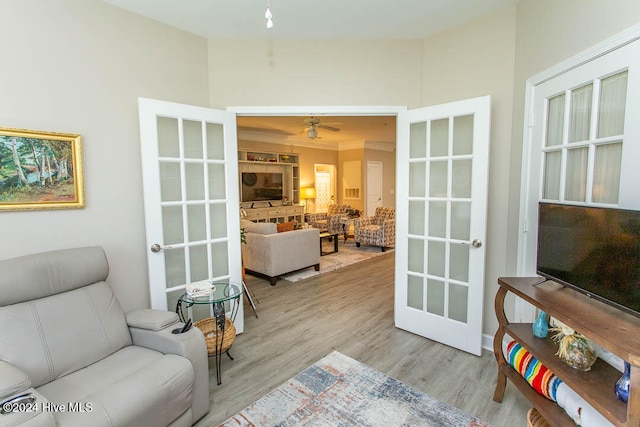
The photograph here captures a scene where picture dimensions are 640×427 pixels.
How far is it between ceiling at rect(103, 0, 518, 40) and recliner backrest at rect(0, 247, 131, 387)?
192 cm

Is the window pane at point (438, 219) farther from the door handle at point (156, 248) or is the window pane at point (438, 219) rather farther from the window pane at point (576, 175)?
the door handle at point (156, 248)

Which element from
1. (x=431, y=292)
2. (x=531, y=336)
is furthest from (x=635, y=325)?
(x=431, y=292)

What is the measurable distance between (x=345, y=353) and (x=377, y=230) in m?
4.11

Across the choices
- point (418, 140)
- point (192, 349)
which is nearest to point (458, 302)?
point (418, 140)

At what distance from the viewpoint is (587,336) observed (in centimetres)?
125

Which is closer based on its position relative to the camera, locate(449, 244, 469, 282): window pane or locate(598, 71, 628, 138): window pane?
locate(598, 71, 628, 138): window pane

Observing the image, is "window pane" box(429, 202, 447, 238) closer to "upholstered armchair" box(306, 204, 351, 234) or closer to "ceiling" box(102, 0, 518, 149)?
"ceiling" box(102, 0, 518, 149)

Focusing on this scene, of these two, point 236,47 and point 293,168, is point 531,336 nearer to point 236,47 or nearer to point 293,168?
point 236,47

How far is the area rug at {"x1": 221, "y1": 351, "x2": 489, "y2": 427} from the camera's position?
185 centimetres

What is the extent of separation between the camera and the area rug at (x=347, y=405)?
1.85m

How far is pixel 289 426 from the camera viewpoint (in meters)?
1.82

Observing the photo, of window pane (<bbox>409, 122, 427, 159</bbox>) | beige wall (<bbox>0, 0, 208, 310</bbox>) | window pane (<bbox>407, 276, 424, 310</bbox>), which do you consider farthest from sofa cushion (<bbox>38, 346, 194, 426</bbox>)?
window pane (<bbox>409, 122, 427, 159</bbox>)

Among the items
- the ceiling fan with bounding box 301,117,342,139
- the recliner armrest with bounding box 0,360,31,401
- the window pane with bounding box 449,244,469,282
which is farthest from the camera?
the ceiling fan with bounding box 301,117,342,139

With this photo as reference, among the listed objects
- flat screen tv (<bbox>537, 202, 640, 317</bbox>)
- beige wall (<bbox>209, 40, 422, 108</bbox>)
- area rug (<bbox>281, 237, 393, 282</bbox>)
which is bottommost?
area rug (<bbox>281, 237, 393, 282</bbox>)
